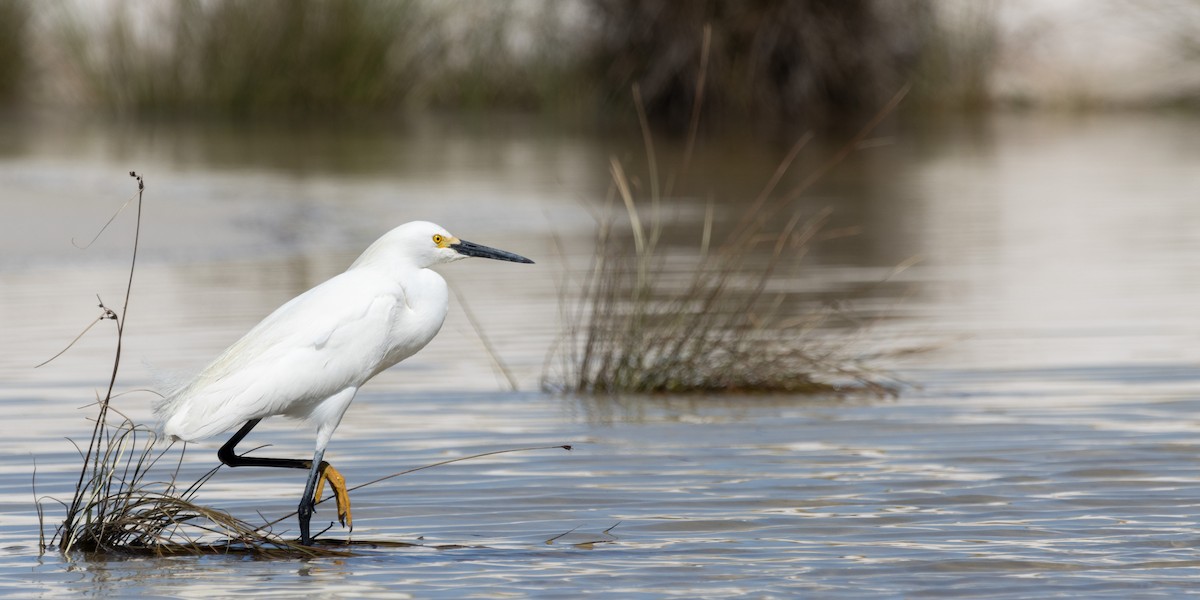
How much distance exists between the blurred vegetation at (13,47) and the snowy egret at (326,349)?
77.2 ft

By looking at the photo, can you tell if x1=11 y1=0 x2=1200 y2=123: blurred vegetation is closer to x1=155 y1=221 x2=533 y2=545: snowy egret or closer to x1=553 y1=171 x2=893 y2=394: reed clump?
x1=553 y1=171 x2=893 y2=394: reed clump

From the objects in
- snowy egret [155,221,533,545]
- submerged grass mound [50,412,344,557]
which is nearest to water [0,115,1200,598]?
submerged grass mound [50,412,344,557]

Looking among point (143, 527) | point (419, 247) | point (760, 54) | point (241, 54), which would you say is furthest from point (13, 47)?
point (419, 247)

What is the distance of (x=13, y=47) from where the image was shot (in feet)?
88.5

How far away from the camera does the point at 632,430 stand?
5.74 m

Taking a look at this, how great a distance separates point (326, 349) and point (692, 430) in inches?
72.2

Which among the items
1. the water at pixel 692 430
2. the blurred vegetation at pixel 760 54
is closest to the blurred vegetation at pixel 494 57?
the blurred vegetation at pixel 760 54

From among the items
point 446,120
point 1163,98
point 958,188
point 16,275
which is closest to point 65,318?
point 16,275

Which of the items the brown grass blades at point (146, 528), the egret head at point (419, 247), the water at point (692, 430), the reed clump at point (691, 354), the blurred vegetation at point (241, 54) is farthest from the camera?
the blurred vegetation at point (241, 54)

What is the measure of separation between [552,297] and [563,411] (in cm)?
277

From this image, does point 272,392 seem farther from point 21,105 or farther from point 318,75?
point 21,105

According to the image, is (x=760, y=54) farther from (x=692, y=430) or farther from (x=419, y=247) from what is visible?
(x=419, y=247)

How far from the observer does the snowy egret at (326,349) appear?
4113 mm

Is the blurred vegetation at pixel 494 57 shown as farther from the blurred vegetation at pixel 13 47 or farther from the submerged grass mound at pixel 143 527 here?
the submerged grass mound at pixel 143 527
